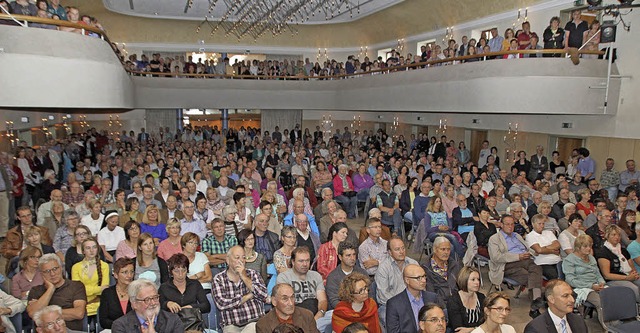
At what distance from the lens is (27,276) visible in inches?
179

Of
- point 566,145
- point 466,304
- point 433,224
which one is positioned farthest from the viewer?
point 566,145

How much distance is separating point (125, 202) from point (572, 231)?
246 inches

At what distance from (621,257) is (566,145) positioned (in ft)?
26.4

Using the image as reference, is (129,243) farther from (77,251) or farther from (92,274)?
(92,274)

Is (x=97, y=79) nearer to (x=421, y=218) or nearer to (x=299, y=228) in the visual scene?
(x=299, y=228)

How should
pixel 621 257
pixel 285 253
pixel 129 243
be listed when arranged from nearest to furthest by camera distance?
pixel 285 253 → pixel 129 243 → pixel 621 257

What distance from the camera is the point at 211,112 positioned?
2300cm

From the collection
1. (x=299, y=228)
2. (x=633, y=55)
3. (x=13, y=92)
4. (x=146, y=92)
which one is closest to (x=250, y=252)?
(x=299, y=228)

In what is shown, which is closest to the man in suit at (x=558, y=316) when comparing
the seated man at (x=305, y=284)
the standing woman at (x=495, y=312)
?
the standing woman at (x=495, y=312)

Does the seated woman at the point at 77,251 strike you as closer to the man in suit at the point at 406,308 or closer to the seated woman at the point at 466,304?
the man in suit at the point at 406,308

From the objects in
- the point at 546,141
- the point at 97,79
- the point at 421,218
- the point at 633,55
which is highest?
the point at 633,55

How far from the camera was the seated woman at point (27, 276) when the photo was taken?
4.46m

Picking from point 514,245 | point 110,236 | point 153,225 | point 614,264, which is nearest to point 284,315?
point 153,225

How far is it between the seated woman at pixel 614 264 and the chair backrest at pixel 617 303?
0.86 meters
